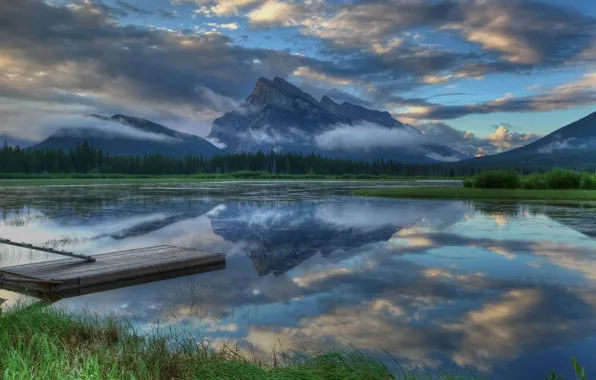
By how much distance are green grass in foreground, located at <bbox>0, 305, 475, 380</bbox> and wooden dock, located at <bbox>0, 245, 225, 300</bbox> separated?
4.08 metres

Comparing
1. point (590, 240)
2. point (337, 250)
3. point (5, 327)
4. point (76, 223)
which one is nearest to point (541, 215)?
point (590, 240)

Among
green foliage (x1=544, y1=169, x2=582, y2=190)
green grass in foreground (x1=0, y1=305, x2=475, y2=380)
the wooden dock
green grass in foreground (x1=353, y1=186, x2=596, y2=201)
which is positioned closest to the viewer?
green grass in foreground (x1=0, y1=305, x2=475, y2=380)

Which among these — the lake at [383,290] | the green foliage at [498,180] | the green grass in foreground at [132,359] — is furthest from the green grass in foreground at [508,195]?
the green grass in foreground at [132,359]

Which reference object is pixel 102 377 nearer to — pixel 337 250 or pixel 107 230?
pixel 337 250

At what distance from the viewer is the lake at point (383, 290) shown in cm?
959

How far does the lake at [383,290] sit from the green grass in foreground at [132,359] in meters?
0.93

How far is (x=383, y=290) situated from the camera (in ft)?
44.9

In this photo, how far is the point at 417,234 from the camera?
24859 mm

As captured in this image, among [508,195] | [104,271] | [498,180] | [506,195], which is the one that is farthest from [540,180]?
[104,271]

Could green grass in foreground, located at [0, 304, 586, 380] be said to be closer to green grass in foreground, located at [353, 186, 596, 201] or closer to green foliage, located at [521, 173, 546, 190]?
green grass in foreground, located at [353, 186, 596, 201]

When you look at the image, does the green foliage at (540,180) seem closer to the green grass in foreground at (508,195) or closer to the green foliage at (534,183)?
the green foliage at (534,183)

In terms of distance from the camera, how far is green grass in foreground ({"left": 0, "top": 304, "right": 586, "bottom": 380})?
280 inches

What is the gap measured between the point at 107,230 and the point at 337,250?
45.9ft

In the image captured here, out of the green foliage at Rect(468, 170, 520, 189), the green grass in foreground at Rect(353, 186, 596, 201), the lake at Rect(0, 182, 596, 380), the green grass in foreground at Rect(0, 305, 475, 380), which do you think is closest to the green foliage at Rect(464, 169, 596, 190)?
the green foliage at Rect(468, 170, 520, 189)
